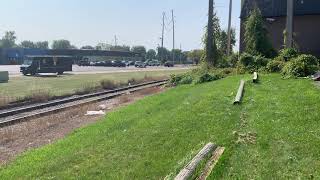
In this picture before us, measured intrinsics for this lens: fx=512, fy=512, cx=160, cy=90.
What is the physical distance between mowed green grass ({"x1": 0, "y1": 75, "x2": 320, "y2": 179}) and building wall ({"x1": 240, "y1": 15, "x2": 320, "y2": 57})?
35.3 m

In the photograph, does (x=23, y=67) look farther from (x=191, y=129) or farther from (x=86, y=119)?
(x=191, y=129)

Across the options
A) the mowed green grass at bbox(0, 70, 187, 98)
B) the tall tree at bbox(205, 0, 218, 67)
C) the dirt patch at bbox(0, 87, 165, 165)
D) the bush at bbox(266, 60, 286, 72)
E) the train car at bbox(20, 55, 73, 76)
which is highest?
the tall tree at bbox(205, 0, 218, 67)

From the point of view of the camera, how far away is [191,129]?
431 inches

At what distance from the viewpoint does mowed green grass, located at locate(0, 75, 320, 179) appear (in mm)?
7652

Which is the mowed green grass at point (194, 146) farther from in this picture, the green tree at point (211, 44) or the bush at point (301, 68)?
the green tree at point (211, 44)

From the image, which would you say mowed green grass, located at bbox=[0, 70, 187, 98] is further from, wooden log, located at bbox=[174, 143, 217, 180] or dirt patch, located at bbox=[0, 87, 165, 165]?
wooden log, located at bbox=[174, 143, 217, 180]

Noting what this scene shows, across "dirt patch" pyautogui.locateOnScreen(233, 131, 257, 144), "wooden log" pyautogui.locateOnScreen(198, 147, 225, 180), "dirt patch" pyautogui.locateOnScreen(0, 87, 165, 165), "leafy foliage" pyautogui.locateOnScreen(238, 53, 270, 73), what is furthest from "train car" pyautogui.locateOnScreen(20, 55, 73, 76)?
"wooden log" pyautogui.locateOnScreen(198, 147, 225, 180)

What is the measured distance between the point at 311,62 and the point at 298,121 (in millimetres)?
14778

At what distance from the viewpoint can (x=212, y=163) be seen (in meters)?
7.78

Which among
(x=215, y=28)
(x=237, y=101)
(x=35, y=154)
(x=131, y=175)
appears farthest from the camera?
(x=215, y=28)

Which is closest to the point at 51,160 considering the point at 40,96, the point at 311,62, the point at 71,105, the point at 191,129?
the point at 191,129

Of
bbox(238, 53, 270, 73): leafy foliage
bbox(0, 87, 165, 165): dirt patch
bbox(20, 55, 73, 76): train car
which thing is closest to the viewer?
bbox(0, 87, 165, 165): dirt patch

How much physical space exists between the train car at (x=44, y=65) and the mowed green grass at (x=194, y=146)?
4705cm

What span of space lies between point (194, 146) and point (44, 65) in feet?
179
